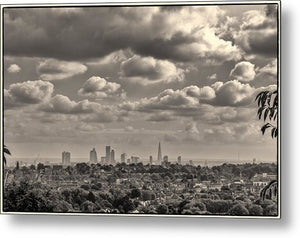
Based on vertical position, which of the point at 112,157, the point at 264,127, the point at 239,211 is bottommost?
the point at 239,211

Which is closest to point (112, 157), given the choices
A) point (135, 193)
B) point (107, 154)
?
point (107, 154)

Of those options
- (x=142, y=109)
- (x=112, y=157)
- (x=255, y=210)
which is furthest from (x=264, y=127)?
(x=112, y=157)

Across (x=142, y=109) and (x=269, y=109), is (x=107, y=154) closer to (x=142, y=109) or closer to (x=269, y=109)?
(x=142, y=109)

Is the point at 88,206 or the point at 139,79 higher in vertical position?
the point at 139,79

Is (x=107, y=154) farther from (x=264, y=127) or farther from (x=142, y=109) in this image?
(x=264, y=127)

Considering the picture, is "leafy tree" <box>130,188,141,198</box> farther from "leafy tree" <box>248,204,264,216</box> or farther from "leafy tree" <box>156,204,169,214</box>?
"leafy tree" <box>248,204,264,216</box>

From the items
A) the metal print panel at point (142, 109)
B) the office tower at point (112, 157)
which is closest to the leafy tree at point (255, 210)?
the metal print panel at point (142, 109)

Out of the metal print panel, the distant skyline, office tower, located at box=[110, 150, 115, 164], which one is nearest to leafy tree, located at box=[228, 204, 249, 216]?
the metal print panel
